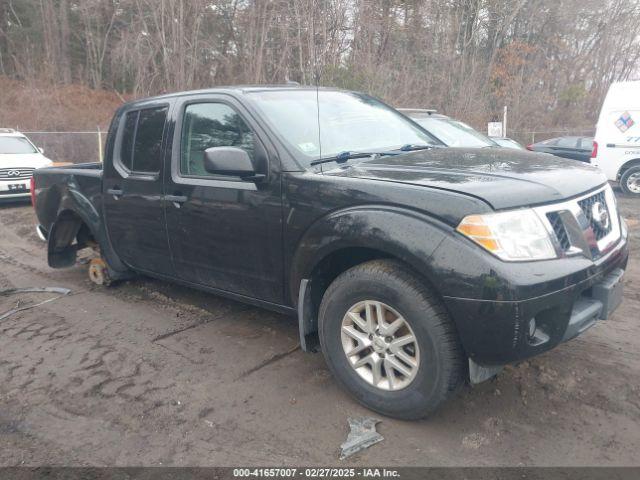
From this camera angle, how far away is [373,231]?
2.89 metres

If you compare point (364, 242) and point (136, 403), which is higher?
point (364, 242)

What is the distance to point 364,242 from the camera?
116 inches

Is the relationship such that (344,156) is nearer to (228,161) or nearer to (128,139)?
(228,161)

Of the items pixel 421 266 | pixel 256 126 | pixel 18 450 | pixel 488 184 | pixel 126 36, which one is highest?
pixel 126 36

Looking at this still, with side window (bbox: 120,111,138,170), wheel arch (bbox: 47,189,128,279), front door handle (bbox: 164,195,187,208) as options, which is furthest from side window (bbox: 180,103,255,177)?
wheel arch (bbox: 47,189,128,279)

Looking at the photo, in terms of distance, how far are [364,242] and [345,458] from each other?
43.9 inches

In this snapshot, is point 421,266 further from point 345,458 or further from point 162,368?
point 162,368

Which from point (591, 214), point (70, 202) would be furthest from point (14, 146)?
point (591, 214)

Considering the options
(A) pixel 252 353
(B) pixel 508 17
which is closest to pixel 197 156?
(A) pixel 252 353

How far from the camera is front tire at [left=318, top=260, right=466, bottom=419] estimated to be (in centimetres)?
275

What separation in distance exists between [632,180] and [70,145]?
17.7m

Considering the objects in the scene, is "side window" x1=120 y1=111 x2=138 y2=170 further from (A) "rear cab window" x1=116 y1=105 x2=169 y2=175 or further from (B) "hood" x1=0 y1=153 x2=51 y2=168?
(B) "hood" x1=0 y1=153 x2=51 y2=168

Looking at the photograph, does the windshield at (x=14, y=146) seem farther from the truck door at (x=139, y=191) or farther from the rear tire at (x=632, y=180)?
the rear tire at (x=632, y=180)

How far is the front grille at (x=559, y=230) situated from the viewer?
271 cm
